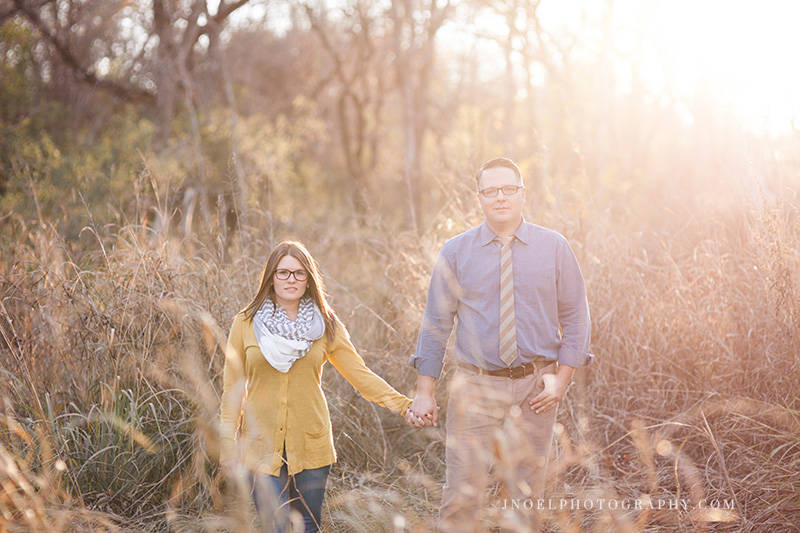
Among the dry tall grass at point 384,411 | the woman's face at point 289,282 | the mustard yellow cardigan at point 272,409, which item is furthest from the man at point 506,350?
the dry tall grass at point 384,411

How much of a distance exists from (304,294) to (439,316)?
660mm

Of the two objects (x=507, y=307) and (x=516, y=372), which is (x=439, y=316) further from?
(x=516, y=372)

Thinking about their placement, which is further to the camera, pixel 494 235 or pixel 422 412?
pixel 494 235

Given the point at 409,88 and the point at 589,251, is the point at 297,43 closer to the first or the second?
the point at 409,88

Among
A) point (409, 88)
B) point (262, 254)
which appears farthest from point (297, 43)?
point (262, 254)

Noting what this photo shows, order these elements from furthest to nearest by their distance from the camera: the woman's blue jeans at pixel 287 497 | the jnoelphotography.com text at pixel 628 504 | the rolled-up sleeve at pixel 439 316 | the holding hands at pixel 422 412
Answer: the jnoelphotography.com text at pixel 628 504 < the rolled-up sleeve at pixel 439 316 < the holding hands at pixel 422 412 < the woman's blue jeans at pixel 287 497

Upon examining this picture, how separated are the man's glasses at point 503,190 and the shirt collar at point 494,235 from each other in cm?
15

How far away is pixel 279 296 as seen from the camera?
128 inches

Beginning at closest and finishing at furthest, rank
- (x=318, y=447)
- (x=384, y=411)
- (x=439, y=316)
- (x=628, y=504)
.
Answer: (x=318, y=447), (x=439, y=316), (x=628, y=504), (x=384, y=411)

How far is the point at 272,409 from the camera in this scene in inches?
124

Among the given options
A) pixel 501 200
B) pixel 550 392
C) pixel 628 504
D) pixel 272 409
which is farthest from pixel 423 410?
pixel 628 504

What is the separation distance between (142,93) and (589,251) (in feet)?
47.6

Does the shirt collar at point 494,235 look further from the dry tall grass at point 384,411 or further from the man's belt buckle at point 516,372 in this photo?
the dry tall grass at point 384,411

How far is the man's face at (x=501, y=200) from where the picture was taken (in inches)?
127
